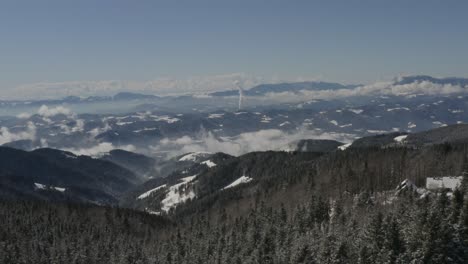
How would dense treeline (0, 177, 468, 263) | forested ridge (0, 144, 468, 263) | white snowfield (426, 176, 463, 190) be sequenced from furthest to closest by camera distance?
white snowfield (426, 176, 463, 190)
forested ridge (0, 144, 468, 263)
dense treeline (0, 177, 468, 263)

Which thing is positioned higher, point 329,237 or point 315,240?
point 329,237

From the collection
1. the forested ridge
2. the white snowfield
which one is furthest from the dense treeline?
the white snowfield

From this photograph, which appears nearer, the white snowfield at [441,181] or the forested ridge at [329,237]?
the forested ridge at [329,237]

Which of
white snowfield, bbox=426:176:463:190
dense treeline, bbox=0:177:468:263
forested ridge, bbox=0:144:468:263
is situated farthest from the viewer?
white snowfield, bbox=426:176:463:190

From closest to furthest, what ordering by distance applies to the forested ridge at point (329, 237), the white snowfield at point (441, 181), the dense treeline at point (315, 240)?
the dense treeline at point (315, 240), the forested ridge at point (329, 237), the white snowfield at point (441, 181)

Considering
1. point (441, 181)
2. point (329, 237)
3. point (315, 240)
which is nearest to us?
point (329, 237)

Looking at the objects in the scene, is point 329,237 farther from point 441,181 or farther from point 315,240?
point 441,181

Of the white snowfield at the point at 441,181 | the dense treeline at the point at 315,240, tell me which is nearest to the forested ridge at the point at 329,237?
the dense treeline at the point at 315,240

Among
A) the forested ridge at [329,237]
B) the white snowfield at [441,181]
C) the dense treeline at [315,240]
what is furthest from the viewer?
the white snowfield at [441,181]

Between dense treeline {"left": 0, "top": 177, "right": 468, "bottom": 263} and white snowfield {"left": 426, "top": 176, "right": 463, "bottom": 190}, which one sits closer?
dense treeline {"left": 0, "top": 177, "right": 468, "bottom": 263}

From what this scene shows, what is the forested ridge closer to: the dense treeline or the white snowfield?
the dense treeline

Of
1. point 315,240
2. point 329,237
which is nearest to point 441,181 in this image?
point 315,240

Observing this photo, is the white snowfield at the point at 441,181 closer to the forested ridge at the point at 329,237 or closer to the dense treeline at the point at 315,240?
the forested ridge at the point at 329,237
